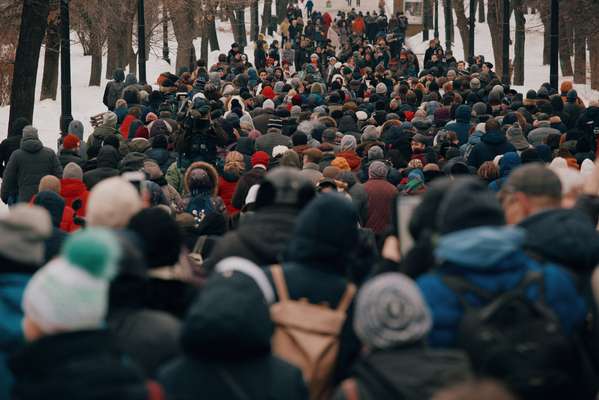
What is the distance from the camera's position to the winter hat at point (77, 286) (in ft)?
17.6

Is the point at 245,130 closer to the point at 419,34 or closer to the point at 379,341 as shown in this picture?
the point at 379,341

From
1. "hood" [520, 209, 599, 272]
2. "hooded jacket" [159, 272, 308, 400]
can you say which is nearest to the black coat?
"hooded jacket" [159, 272, 308, 400]

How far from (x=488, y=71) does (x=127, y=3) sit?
651 inches

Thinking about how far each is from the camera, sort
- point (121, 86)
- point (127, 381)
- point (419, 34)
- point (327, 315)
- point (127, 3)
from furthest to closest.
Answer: point (419, 34)
point (127, 3)
point (121, 86)
point (327, 315)
point (127, 381)

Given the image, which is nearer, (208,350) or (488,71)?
(208,350)

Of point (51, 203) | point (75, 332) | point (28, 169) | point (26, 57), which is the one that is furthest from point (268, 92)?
point (75, 332)

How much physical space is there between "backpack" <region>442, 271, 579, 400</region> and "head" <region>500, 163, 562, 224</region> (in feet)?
3.46

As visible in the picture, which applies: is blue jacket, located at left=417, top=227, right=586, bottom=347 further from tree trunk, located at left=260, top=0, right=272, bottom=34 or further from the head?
tree trunk, located at left=260, top=0, right=272, bottom=34

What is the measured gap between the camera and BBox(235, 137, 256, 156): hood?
18984 mm

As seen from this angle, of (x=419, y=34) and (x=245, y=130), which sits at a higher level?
(x=419, y=34)

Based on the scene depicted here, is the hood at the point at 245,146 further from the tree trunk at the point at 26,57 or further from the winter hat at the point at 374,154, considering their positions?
the tree trunk at the point at 26,57

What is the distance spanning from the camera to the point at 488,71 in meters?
36.3

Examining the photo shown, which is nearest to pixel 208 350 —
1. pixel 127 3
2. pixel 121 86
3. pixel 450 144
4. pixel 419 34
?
pixel 450 144

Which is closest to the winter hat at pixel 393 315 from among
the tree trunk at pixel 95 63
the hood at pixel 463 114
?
the hood at pixel 463 114
